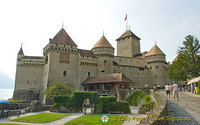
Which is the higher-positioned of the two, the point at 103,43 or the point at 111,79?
the point at 103,43

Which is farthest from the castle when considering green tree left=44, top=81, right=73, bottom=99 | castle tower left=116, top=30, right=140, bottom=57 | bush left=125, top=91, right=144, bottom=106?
castle tower left=116, top=30, right=140, bottom=57

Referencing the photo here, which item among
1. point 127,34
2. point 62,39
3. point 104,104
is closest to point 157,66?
point 127,34

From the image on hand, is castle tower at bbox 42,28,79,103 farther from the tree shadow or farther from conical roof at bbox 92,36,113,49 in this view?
the tree shadow

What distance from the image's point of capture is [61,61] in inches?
1337

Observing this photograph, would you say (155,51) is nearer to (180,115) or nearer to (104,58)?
(104,58)

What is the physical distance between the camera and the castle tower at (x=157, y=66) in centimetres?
4325

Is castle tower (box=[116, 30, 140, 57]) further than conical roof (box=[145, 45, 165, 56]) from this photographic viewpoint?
Yes

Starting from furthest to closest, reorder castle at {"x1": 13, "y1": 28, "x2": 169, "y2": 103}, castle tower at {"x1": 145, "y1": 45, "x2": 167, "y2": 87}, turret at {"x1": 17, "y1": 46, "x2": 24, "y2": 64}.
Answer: castle tower at {"x1": 145, "y1": 45, "x2": 167, "y2": 87}
turret at {"x1": 17, "y1": 46, "x2": 24, "y2": 64}
castle at {"x1": 13, "y1": 28, "x2": 169, "y2": 103}

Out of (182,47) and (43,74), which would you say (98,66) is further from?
A: (182,47)

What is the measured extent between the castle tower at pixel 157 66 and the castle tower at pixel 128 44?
7.96m

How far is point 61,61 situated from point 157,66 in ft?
84.4

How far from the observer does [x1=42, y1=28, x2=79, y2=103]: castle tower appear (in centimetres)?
3272

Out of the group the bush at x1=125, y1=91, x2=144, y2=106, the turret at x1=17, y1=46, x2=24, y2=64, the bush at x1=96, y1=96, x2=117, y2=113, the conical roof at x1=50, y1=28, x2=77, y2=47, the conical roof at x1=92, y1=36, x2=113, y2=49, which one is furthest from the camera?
the conical roof at x1=92, y1=36, x2=113, y2=49

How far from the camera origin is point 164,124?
8.12 meters
